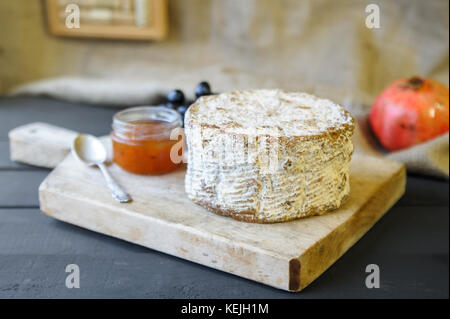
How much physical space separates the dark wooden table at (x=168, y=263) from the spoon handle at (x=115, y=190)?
105 millimetres

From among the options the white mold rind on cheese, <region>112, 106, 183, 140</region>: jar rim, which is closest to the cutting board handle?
<region>112, 106, 183, 140</region>: jar rim

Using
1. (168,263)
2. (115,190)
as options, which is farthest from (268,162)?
(115,190)

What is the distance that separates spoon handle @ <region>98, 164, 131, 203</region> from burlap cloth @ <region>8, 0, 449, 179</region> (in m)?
0.83

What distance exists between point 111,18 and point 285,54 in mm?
834

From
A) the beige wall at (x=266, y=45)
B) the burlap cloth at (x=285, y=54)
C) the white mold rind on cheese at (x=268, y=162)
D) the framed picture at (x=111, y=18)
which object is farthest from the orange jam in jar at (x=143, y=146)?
the framed picture at (x=111, y=18)

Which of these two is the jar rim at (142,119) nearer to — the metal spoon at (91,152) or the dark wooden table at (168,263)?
the metal spoon at (91,152)

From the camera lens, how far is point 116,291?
126 centimetres

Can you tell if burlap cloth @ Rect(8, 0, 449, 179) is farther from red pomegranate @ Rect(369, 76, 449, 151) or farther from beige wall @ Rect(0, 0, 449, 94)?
red pomegranate @ Rect(369, 76, 449, 151)

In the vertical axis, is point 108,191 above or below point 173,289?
above

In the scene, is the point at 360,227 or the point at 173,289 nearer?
the point at 173,289

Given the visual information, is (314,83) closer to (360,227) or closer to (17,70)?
(360,227)

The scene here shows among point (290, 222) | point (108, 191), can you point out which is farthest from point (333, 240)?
point (108, 191)
